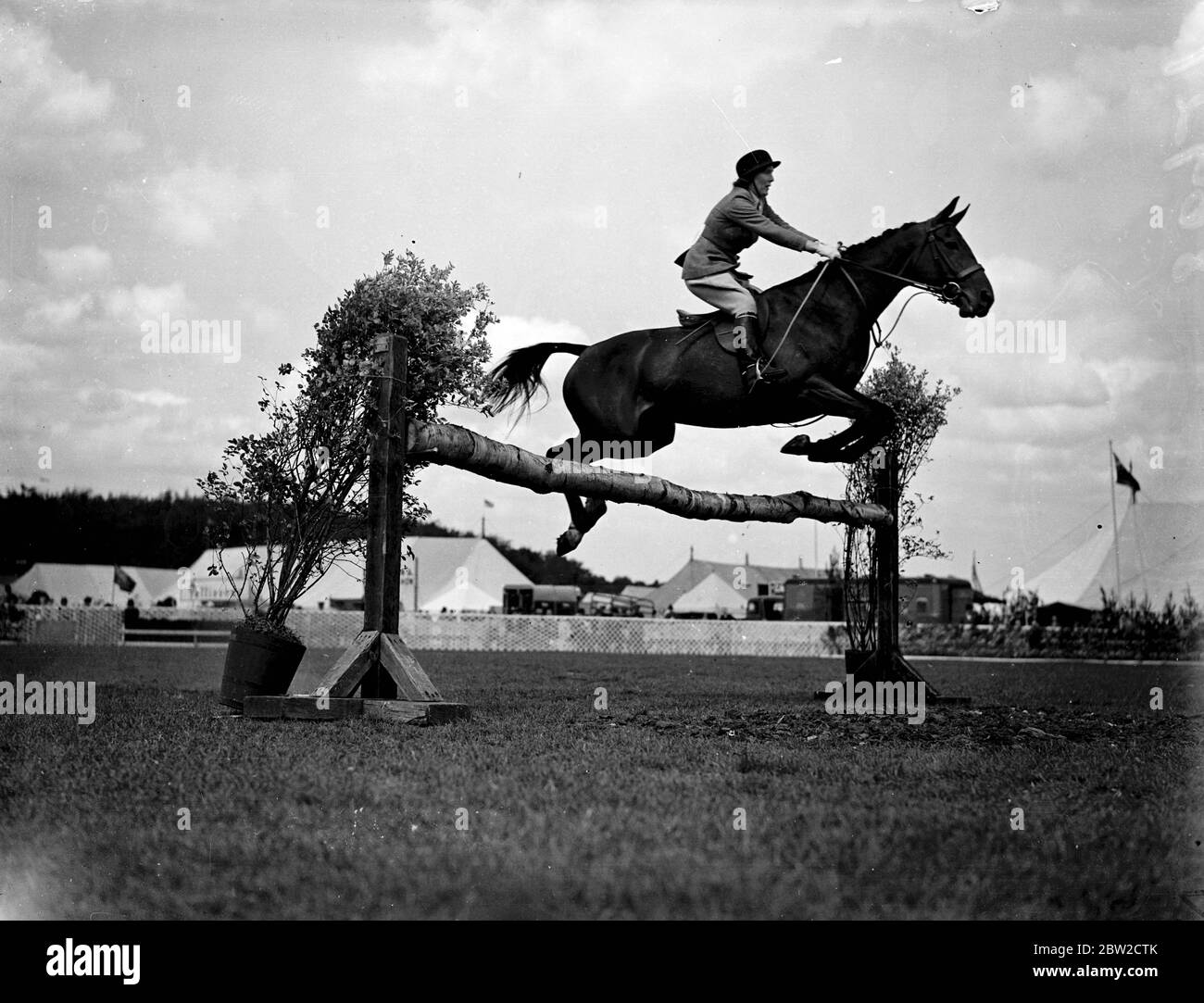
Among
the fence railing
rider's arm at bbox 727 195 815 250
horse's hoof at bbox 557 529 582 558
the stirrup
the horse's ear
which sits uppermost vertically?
the horse's ear

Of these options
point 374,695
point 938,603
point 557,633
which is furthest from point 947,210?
point 938,603

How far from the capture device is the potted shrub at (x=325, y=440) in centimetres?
652

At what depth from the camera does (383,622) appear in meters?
5.30

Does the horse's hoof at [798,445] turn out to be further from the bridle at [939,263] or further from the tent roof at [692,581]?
the tent roof at [692,581]

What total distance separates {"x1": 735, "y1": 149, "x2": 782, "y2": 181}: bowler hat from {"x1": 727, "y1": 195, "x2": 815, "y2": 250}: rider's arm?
0.49ft

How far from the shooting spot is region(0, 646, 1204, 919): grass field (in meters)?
2.46

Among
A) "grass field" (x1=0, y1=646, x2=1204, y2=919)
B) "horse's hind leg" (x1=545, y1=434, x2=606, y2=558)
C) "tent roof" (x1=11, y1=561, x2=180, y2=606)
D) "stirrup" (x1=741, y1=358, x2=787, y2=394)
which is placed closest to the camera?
"grass field" (x1=0, y1=646, x2=1204, y2=919)

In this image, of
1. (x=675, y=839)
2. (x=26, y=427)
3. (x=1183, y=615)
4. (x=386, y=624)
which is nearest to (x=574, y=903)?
(x=675, y=839)

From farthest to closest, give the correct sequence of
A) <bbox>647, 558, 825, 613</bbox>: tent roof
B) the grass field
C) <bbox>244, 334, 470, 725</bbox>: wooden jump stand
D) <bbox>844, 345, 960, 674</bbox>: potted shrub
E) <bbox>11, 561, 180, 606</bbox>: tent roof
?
<bbox>647, 558, 825, 613</bbox>: tent roof < <bbox>11, 561, 180, 606</bbox>: tent roof < <bbox>844, 345, 960, 674</bbox>: potted shrub < <bbox>244, 334, 470, 725</bbox>: wooden jump stand < the grass field

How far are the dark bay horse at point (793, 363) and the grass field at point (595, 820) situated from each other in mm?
1760

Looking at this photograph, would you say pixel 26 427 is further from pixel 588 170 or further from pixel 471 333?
pixel 588 170

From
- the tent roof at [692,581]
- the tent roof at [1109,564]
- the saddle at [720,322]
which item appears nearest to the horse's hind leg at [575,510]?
the saddle at [720,322]

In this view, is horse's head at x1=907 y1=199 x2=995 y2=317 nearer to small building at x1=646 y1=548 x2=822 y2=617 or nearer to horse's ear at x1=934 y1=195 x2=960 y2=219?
horse's ear at x1=934 y1=195 x2=960 y2=219

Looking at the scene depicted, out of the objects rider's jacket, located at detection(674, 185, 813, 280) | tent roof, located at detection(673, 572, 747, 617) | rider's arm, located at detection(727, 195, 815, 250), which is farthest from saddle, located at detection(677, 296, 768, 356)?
tent roof, located at detection(673, 572, 747, 617)
